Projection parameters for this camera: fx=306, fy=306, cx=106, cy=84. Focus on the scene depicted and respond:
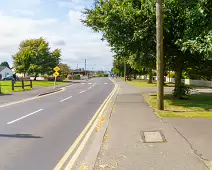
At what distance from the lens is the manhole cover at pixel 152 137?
25.7 ft

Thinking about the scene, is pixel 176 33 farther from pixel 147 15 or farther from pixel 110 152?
pixel 110 152

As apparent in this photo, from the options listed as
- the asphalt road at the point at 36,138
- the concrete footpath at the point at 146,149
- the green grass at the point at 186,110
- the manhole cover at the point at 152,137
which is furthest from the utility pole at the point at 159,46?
the manhole cover at the point at 152,137

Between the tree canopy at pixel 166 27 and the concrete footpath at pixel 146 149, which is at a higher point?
the tree canopy at pixel 166 27

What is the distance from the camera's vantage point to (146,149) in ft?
22.9

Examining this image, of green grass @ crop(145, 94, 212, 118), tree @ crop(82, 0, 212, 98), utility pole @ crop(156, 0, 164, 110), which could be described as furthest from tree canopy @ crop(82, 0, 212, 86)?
green grass @ crop(145, 94, 212, 118)

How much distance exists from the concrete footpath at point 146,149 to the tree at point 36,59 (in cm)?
5951

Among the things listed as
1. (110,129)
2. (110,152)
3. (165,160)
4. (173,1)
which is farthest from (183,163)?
(173,1)

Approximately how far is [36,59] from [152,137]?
209 ft

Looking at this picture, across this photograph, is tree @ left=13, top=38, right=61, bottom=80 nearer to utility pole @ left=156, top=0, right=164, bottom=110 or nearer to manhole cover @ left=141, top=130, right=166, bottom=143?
utility pole @ left=156, top=0, right=164, bottom=110

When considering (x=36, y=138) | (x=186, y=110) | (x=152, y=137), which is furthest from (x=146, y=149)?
(x=186, y=110)

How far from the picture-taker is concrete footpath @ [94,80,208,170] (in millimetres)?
5758

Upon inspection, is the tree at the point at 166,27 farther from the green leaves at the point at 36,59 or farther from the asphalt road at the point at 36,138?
the green leaves at the point at 36,59

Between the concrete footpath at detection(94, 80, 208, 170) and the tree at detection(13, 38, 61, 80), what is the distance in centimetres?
5951

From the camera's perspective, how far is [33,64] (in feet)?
225
